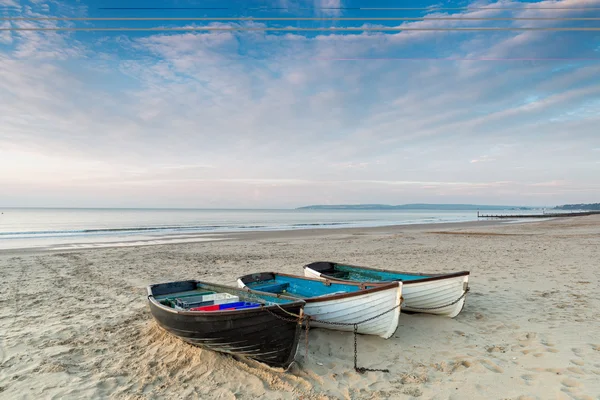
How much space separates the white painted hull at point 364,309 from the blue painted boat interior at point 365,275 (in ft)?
7.57

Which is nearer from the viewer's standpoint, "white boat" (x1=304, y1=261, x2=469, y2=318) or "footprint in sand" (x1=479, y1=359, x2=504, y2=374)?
"footprint in sand" (x1=479, y1=359, x2=504, y2=374)

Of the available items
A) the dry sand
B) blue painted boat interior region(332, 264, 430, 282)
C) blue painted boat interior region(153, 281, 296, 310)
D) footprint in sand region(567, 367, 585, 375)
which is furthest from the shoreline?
footprint in sand region(567, 367, 585, 375)

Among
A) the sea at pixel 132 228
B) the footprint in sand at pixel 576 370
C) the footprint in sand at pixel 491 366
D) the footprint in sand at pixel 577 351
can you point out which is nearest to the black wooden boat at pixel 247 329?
the footprint in sand at pixel 491 366

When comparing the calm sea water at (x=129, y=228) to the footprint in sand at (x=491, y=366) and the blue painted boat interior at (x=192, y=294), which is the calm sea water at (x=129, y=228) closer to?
the blue painted boat interior at (x=192, y=294)

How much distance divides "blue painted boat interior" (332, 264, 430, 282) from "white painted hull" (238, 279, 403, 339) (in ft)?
7.57

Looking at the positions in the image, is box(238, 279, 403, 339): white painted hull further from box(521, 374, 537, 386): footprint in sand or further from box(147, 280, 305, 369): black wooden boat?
box(521, 374, 537, 386): footprint in sand

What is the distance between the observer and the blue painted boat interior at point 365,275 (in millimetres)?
8438

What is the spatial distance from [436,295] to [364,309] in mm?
1906

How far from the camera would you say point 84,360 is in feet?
18.5

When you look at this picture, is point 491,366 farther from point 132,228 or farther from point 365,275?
point 132,228

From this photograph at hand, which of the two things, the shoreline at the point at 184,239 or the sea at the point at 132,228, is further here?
the sea at the point at 132,228

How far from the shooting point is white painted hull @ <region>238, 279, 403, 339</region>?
5797mm

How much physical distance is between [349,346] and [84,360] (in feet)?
13.4

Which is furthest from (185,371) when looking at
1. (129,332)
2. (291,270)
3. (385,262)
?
(385,262)
